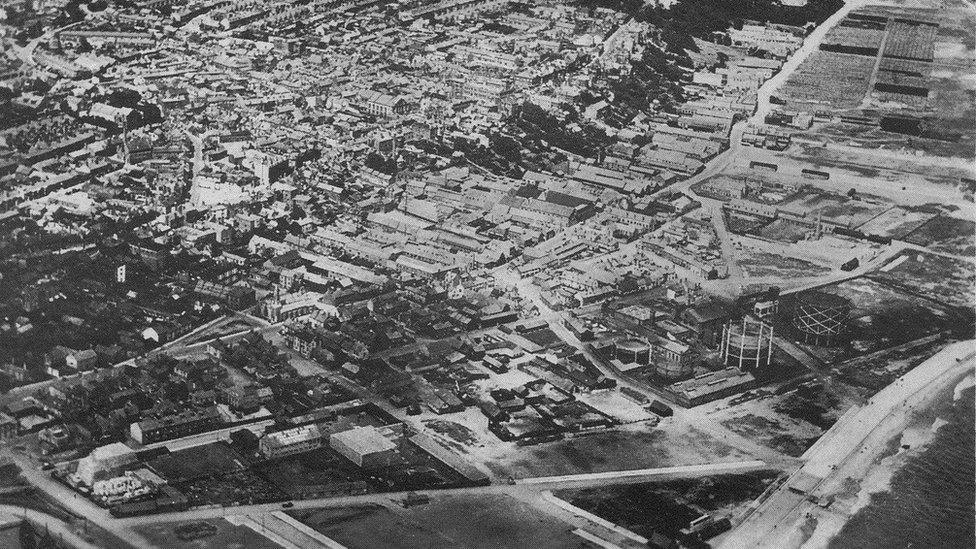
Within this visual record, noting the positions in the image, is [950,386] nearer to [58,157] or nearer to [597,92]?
[597,92]

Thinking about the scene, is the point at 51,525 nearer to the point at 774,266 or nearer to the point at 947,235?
the point at 774,266

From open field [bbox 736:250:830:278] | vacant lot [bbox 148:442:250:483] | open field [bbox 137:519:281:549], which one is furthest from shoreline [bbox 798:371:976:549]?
vacant lot [bbox 148:442:250:483]

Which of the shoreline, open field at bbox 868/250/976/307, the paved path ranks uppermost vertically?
open field at bbox 868/250/976/307

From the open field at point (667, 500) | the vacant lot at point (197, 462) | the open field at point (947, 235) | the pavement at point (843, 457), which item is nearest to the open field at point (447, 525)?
the open field at point (667, 500)

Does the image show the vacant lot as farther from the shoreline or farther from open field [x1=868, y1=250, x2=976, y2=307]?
open field [x1=868, y1=250, x2=976, y2=307]

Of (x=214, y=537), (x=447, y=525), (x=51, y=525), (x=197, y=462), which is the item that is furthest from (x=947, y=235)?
(x=51, y=525)

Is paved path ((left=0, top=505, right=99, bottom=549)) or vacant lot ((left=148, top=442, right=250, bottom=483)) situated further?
vacant lot ((left=148, top=442, right=250, bottom=483))

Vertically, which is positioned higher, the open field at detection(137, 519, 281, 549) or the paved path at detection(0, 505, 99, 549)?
the paved path at detection(0, 505, 99, 549)

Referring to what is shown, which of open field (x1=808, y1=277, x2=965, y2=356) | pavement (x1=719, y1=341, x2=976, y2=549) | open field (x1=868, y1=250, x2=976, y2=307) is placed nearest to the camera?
pavement (x1=719, y1=341, x2=976, y2=549)

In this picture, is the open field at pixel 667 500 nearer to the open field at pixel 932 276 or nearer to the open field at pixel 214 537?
the open field at pixel 214 537

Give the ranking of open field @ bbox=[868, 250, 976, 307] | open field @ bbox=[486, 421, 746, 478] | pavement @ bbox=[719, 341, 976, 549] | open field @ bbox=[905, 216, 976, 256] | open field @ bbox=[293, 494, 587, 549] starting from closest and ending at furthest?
open field @ bbox=[293, 494, 587, 549] < pavement @ bbox=[719, 341, 976, 549] < open field @ bbox=[486, 421, 746, 478] < open field @ bbox=[868, 250, 976, 307] < open field @ bbox=[905, 216, 976, 256]

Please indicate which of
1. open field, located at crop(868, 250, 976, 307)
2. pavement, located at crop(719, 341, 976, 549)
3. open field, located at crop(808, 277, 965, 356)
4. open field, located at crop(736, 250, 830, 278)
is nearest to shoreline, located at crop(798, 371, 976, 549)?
pavement, located at crop(719, 341, 976, 549)

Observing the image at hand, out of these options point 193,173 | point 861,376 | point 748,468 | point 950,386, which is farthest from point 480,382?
point 193,173
